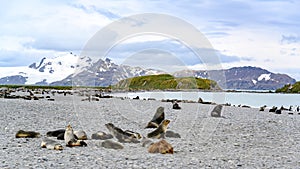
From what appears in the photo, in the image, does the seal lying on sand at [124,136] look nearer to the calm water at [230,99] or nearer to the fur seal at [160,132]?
the fur seal at [160,132]

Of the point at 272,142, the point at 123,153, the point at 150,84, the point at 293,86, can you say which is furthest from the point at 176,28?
the point at 150,84

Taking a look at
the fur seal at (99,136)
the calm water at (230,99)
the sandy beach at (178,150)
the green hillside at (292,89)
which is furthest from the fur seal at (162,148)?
the green hillside at (292,89)

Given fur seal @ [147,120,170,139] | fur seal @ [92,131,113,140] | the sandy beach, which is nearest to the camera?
the sandy beach

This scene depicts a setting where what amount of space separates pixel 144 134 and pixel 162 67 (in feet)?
18.7

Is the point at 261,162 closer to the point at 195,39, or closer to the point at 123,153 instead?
the point at 123,153

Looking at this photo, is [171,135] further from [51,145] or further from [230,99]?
[230,99]

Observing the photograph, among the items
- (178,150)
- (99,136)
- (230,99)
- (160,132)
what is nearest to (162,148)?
(178,150)

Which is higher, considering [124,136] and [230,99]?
[230,99]

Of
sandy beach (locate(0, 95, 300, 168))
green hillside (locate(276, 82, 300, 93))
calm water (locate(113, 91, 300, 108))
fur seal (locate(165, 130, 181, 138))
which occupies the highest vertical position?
green hillside (locate(276, 82, 300, 93))

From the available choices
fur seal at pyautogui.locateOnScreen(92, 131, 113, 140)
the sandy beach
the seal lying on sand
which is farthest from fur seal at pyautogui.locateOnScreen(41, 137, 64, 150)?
the seal lying on sand

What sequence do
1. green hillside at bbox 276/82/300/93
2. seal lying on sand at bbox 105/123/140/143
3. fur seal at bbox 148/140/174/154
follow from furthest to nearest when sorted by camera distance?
green hillside at bbox 276/82/300/93, seal lying on sand at bbox 105/123/140/143, fur seal at bbox 148/140/174/154

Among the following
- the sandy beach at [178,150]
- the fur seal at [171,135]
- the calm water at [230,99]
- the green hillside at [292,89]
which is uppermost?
the green hillside at [292,89]

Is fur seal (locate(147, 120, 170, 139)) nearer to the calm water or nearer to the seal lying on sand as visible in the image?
the seal lying on sand

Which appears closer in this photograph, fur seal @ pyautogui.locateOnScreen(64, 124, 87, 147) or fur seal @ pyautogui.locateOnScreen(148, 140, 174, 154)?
fur seal @ pyautogui.locateOnScreen(148, 140, 174, 154)
